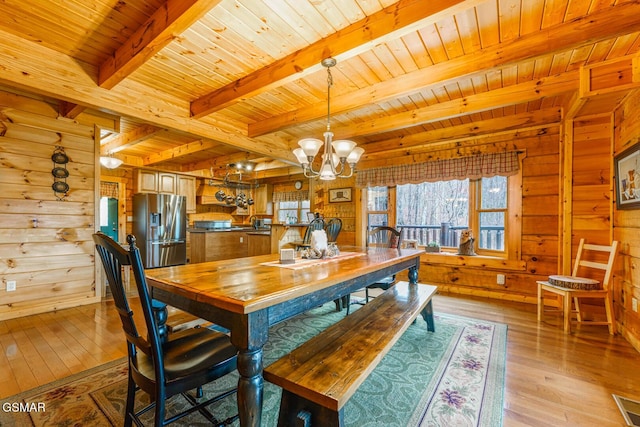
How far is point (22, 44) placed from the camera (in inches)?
82.8

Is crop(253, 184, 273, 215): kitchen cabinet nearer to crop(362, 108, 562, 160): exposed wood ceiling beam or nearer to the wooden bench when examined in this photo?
crop(362, 108, 562, 160): exposed wood ceiling beam

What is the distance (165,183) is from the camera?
634cm

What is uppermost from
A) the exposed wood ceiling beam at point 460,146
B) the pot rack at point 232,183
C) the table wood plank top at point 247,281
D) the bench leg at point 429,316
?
the exposed wood ceiling beam at point 460,146

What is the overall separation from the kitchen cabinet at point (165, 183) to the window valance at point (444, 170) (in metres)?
4.38

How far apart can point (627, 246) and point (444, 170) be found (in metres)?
2.10

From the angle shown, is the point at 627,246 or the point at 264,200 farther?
the point at 264,200

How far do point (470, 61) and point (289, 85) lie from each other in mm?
1639

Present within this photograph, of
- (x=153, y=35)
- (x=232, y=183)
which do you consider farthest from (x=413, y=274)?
(x=232, y=183)

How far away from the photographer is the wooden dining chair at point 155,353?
1.06 meters

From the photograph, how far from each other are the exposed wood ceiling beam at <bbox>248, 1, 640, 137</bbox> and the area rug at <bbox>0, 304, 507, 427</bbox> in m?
2.27

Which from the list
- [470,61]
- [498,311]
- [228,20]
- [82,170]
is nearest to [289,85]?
[228,20]

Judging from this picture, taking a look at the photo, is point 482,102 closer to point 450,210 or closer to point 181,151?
point 450,210

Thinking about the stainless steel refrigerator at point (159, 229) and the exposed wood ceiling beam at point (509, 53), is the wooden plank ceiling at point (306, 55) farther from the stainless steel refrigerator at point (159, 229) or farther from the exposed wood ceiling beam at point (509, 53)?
the stainless steel refrigerator at point (159, 229)

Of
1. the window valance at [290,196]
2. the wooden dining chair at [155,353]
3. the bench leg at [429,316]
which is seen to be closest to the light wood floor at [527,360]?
the bench leg at [429,316]
